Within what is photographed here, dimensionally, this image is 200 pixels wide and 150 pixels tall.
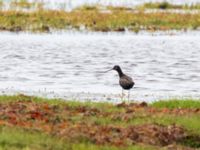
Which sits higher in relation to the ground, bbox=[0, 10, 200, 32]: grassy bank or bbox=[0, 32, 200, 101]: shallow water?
bbox=[0, 32, 200, 101]: shallow water

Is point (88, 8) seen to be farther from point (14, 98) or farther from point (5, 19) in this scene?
point (14, 98)

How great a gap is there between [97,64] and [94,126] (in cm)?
2424

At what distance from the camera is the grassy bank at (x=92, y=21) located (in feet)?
182

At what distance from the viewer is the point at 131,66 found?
129ft

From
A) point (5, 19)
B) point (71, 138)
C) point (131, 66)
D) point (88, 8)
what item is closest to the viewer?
point (71, 138)

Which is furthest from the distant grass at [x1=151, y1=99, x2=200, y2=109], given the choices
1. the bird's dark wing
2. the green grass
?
the green grass

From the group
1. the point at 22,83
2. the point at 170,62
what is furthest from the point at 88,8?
the point at 22,83

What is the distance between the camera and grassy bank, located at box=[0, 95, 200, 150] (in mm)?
13625

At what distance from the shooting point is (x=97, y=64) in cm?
3966

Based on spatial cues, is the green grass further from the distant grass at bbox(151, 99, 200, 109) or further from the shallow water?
the shallow water

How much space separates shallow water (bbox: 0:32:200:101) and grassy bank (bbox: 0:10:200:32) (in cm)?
281

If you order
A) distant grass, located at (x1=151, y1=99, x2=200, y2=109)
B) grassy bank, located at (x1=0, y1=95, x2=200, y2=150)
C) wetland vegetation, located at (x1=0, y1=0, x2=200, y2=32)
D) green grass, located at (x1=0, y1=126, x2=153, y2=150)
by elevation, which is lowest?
wetland vegetation, located at (x1=0, y1=0, x2=200, y2=32)

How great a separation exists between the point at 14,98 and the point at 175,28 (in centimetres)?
3797

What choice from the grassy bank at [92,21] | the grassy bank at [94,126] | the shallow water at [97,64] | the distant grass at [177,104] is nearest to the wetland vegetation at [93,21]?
the grassy bank at [92,21]
